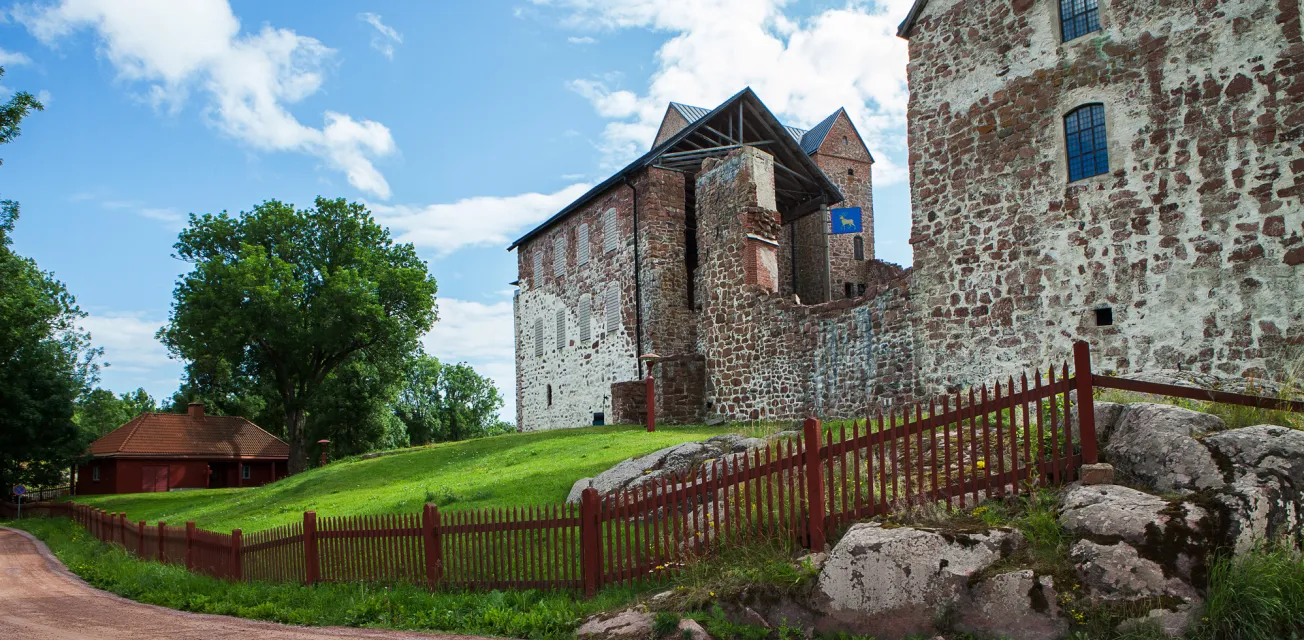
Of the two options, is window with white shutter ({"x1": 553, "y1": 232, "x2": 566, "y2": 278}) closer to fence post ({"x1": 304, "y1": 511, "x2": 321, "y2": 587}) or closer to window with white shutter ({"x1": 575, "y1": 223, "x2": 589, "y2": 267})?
window with white shutter ({"x1": 575, "y1": 223, "x2": 589, "y2": 267})

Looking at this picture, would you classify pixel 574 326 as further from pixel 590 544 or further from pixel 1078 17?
pixel 590 544

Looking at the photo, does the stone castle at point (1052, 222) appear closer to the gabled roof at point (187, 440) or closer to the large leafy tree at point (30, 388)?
the large leafy tree at point (30, 388)

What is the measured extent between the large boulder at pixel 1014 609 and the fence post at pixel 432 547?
6405 mm

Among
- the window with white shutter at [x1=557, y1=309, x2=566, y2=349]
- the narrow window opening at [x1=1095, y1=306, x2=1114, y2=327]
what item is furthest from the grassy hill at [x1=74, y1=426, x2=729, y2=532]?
the narrow window opening at [x1=1095, y1=306, x2=1114, y2=327]

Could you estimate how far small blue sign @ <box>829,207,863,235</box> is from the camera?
3247cm

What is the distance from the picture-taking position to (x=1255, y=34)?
41.7ft

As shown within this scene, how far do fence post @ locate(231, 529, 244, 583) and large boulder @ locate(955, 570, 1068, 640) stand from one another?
1152 cm

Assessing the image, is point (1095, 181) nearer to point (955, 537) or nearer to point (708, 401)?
point (955, 537)

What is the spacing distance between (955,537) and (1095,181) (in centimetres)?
927

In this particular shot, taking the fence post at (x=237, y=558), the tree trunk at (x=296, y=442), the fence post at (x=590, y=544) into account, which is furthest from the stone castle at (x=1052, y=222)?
the tree trunk at (x=296, y=442)

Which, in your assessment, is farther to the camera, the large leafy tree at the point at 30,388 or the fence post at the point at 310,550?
the large leafy tree at the point at 30,388

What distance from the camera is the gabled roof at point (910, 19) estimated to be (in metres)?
16.9

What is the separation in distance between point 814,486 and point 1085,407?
8.12ft

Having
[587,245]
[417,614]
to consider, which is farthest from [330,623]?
[587,245]
